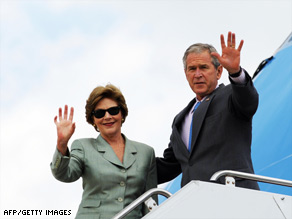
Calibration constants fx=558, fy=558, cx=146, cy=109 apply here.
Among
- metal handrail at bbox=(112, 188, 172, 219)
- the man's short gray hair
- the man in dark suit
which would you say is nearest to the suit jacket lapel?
the man in dark suit

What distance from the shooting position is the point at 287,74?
1010cm

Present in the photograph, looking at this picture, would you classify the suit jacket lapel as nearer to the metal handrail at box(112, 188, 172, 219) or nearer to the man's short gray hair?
the man's short gray hair

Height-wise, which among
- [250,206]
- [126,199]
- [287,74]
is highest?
[287,74]

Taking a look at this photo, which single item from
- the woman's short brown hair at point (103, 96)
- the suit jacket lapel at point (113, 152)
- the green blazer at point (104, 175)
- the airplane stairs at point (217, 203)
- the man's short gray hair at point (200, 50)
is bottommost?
the airplane stairs at point (217, 203)

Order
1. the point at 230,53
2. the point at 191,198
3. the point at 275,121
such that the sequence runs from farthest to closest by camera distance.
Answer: the point at 275,121
the point at 230,53
the point at 191,198

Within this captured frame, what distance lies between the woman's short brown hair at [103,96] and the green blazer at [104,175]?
33cm

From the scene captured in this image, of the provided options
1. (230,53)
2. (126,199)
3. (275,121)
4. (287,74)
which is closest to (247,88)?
(230,53)

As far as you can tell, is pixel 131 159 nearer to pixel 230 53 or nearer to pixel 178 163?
pixel 178 163

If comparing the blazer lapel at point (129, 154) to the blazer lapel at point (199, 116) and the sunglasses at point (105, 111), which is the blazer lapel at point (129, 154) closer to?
the sunglasses at point (105, 111)

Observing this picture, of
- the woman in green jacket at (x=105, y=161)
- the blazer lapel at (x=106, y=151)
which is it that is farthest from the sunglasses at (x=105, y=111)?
the blazer lapel at (x=106, y=151)

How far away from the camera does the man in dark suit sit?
502 centimetres

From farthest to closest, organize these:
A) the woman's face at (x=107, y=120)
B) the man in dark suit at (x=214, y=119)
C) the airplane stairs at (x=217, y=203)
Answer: the woman's face at (x=107, y=120), the man in dark suit at (x=214, y=119), the airplane stairs at (x=217, y=203)

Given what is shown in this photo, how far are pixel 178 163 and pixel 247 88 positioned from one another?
1.44 m

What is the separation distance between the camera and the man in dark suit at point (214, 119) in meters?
5.02
